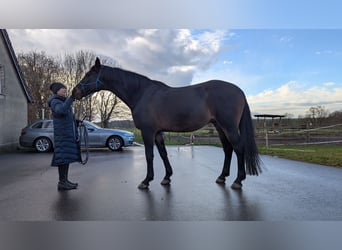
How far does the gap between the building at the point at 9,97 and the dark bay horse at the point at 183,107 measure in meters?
8.09

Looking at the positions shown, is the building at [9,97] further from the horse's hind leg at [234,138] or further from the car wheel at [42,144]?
the horse's hind leg at [234,138]

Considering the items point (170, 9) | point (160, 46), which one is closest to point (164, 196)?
point (170, 9)

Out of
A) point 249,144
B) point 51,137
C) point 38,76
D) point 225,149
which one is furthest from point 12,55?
point 249,144

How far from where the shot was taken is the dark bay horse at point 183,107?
11.3ft

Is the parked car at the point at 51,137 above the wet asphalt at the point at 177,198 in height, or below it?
above

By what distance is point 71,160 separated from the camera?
3.53m

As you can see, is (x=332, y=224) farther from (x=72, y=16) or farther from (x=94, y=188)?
(x=72, y=16)

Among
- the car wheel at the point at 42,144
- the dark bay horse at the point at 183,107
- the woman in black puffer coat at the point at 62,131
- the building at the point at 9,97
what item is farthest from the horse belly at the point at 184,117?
the building at the point at 9,97

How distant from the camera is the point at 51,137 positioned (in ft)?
30.9

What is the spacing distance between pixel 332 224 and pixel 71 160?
10.7 ft

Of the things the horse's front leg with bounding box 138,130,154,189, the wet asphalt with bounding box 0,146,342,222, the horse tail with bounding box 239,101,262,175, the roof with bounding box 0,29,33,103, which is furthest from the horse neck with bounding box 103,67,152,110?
the roof with bounding box 0,29,33,103

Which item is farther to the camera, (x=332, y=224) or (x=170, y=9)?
(x=170, y=9)

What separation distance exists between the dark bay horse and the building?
26.5 ft

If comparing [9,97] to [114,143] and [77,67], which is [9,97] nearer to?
[77,67]
